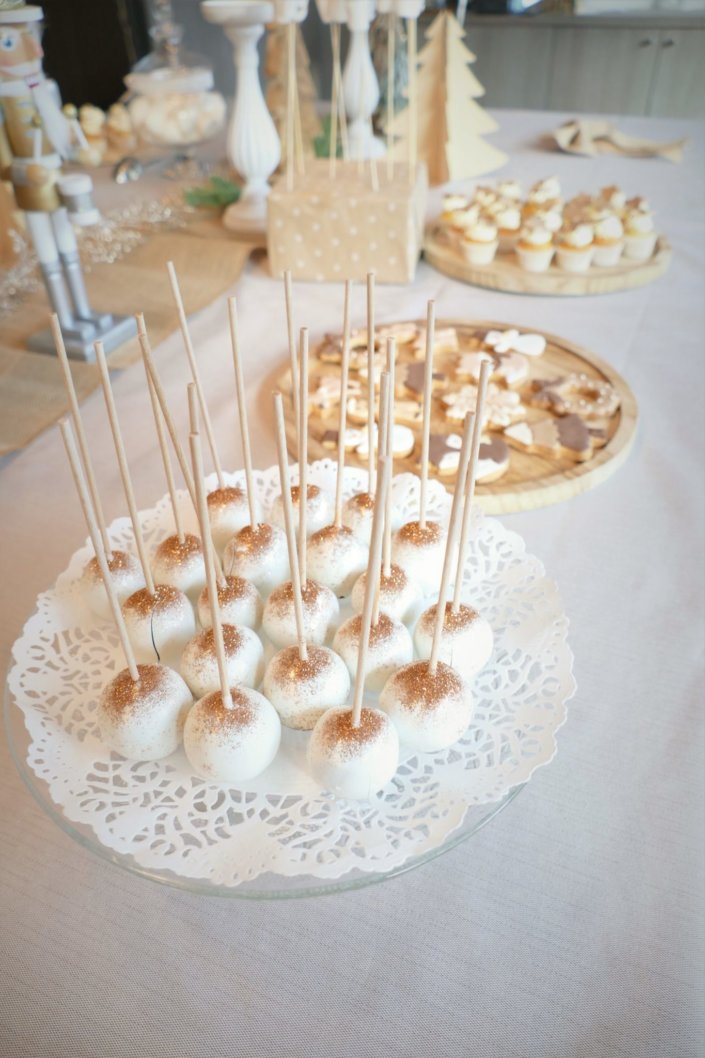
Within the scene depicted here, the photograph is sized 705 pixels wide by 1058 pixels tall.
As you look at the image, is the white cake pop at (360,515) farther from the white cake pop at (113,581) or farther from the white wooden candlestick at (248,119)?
the white wooden candlestick at (248,119)

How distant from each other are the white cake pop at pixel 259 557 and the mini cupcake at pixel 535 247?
0.92m

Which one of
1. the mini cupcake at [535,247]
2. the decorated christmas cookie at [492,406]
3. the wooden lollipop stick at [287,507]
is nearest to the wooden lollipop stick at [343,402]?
the wooden lollipop stick at [287,507]

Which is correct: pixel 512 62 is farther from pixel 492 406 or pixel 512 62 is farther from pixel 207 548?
pixel 207 548

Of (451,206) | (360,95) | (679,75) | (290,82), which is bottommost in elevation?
(679,75)

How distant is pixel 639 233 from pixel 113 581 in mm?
1189

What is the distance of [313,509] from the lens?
2.37 feet

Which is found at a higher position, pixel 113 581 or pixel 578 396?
pixel 113 581

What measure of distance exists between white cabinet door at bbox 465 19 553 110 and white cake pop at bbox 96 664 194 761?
338 cm

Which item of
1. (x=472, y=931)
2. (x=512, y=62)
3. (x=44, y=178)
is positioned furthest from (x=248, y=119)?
(x=512, y=62)

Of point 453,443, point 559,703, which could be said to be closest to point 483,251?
point 453,443

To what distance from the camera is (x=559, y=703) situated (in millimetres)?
565

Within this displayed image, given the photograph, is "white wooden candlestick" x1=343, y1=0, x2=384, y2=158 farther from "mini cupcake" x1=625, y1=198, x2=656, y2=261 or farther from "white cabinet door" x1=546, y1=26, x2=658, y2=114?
"white cabinet door" x1=546, y1=26, x2=658, y2=114

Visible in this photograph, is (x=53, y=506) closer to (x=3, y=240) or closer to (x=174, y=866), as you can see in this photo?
(x=174, y=866)

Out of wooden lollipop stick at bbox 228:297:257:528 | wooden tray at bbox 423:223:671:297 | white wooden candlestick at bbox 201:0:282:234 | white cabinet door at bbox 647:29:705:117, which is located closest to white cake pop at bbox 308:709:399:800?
wooden lollipop stick at bbox 228:297:257:528
